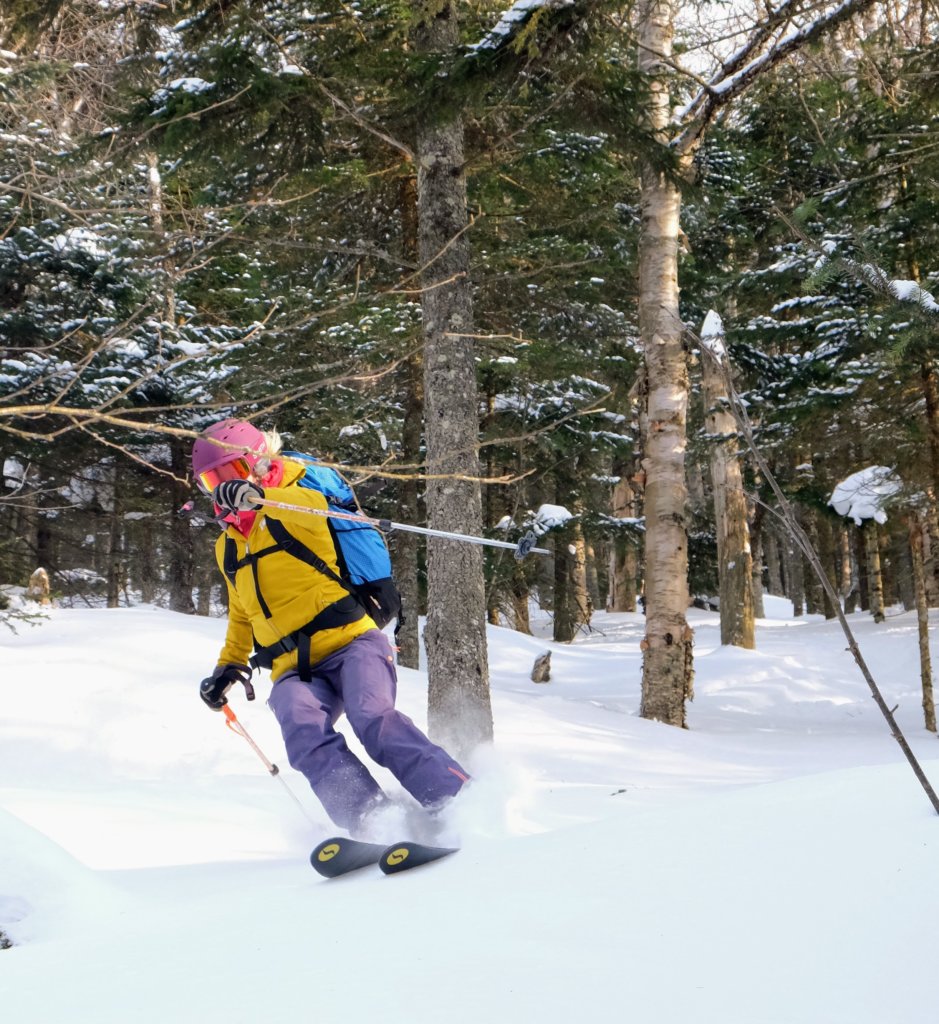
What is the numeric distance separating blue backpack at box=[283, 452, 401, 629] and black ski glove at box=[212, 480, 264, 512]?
11.2 inches

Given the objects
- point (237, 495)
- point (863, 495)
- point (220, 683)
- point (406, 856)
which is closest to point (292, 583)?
point (237, 495)

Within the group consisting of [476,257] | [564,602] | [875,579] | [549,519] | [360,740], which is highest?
[476,257]

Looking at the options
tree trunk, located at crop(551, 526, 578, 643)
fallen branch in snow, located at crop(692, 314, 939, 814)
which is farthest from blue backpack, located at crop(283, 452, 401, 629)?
tree trunk, located at crop(551, 526, 578, 643)

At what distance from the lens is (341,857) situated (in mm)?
3512

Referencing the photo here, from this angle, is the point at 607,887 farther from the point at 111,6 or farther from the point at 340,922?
the point at 111,6

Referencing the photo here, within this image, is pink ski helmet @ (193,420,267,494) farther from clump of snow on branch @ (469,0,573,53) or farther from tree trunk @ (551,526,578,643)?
tree trunk @ (551,526,578,643)

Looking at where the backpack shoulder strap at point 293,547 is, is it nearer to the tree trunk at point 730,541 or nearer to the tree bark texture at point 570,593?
the tree trunk at point 730,541

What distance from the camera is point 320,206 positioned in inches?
394

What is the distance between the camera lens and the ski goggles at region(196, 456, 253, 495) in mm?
4473

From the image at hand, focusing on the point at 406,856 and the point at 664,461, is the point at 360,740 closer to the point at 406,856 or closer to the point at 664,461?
the point at 406,856

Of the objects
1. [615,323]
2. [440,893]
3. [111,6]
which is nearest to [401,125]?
[111,6]

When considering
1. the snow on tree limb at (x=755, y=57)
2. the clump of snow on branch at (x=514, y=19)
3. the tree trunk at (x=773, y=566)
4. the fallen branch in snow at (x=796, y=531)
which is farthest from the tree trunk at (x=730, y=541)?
the tree trunk at (x=773, y=566)

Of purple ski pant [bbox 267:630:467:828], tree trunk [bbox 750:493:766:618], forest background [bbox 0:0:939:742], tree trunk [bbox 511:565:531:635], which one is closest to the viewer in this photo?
purple ski pant [bbox 267:630:467:828]

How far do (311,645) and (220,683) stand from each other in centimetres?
63
